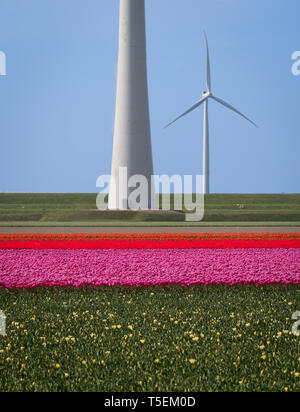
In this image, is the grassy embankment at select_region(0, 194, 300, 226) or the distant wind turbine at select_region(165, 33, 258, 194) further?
the distant wind turbine at select_region(165, 33, 258, 194)

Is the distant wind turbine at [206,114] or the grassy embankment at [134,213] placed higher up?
the distant wind turbine at [206,114]

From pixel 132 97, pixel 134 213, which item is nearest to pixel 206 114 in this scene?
pixel 132 97

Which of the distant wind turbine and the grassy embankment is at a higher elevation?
the distant wind turbine

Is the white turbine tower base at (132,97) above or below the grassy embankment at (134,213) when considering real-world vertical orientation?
A: above

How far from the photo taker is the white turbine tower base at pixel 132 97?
72.5m

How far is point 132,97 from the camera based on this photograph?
238 feet

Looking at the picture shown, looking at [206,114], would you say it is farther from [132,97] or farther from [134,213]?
[134,213]

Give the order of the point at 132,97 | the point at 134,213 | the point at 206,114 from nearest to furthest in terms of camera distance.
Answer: the point at 134,213
the point at 132,97
the point at 206,114

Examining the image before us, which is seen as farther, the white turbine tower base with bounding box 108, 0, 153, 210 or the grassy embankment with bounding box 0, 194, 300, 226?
the white turbine tower base with bounding box 108, 0, 153, 210

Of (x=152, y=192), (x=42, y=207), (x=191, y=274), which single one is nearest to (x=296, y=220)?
(x=152, y=192)

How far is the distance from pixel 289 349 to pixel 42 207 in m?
79.8

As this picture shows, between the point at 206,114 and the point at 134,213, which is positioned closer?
the point at 134,213

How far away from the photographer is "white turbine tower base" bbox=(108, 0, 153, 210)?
72.5 meters

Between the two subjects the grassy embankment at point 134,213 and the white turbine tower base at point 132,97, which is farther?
the white turbine tower base at point 132,97
